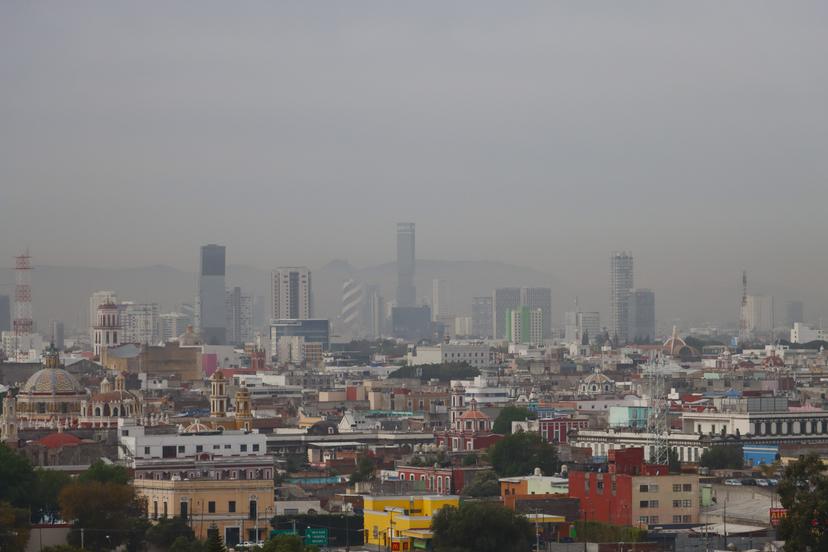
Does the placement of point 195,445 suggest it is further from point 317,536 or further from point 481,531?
point 481,531

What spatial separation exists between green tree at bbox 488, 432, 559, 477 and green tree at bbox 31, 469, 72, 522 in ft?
42.2

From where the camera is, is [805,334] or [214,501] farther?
[805,334]

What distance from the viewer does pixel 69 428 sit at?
220 ft

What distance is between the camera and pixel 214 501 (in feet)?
160

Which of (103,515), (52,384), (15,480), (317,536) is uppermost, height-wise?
(52,384)

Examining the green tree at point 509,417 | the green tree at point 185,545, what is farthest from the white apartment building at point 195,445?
the green tree at point 509,417

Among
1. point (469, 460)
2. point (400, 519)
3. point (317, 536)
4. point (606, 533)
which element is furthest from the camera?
point (469, 460)

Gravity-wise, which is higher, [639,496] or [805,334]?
[805,334]

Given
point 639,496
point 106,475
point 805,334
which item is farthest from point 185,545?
point 805,334

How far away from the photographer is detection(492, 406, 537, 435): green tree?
77812 mm

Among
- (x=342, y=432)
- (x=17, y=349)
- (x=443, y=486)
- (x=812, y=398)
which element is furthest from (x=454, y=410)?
(x=17, y=349)

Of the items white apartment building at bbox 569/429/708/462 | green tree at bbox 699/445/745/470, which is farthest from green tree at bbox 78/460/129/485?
white apartment building at bbox 569/429/708/462

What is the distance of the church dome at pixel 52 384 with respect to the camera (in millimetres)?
71500

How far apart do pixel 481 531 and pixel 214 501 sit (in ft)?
34.1
